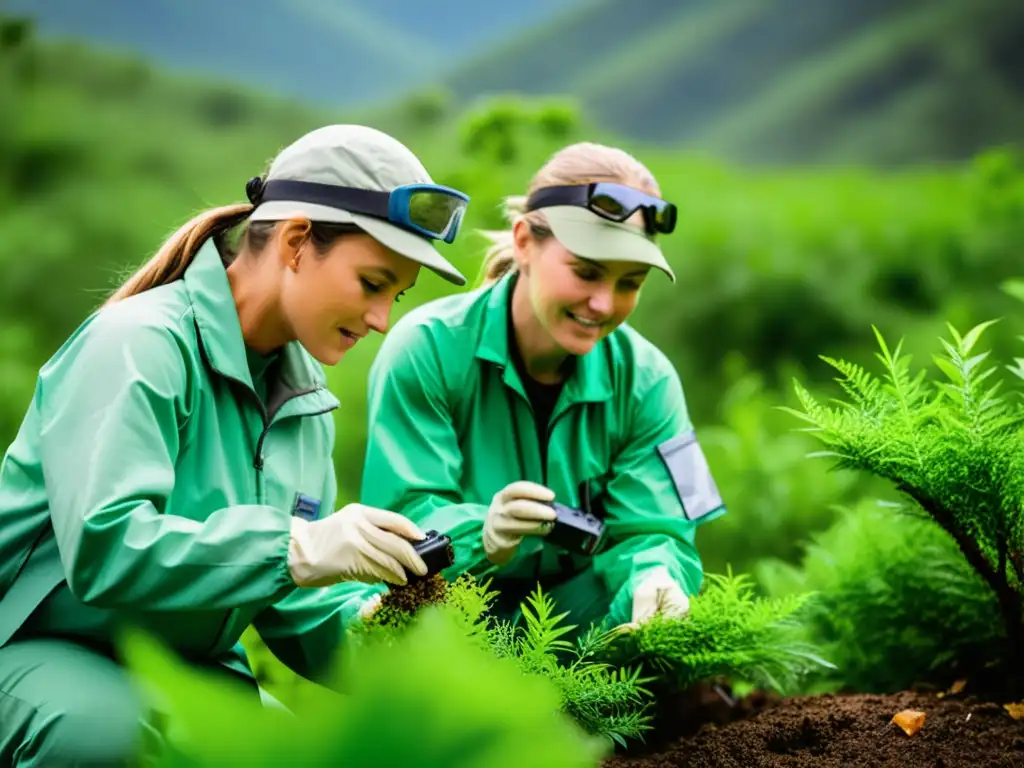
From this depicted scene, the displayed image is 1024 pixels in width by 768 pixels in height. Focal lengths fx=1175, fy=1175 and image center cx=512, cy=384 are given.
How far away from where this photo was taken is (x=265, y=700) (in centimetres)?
239

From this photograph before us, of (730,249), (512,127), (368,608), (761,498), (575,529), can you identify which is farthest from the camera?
(730,249)

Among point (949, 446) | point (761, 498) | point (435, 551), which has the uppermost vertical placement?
point (949, 446)

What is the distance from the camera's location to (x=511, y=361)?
2953 millimetres

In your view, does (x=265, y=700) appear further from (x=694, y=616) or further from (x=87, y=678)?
(x=694, y=616)

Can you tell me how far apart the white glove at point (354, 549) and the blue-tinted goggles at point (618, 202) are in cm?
114

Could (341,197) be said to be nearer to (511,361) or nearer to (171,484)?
(171,484)

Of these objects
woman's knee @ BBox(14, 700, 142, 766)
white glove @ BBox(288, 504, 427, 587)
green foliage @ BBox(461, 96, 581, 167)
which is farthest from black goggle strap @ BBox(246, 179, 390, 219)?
green foliage @ BBox(461, 96, 581, 167)

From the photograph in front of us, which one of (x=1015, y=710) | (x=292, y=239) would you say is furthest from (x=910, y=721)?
(x=292, y=239)

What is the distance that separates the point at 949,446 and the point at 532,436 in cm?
108

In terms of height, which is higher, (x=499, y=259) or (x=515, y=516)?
(x=499, y=259)

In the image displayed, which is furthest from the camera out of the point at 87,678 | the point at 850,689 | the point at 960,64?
the point at 960,64

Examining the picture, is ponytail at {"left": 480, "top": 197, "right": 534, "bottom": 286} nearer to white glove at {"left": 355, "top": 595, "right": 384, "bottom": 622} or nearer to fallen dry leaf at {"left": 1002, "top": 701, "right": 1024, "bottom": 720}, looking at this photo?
white glove at {"left": 355, "top": 595, "right": 384, "bottom": 622}

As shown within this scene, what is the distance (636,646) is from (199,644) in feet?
2.97

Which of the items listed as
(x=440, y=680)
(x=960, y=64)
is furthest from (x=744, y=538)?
(x=960, y=64)
